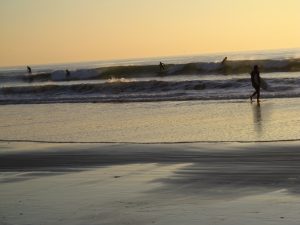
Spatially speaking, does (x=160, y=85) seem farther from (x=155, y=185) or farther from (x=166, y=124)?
(x=155, y=185)

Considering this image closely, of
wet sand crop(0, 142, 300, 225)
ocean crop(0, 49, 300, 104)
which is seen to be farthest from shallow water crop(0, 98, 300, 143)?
ocean crop(0, 49, 300, 104)

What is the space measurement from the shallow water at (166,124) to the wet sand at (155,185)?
1.86 m

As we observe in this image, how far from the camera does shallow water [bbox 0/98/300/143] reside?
13203 millimetres

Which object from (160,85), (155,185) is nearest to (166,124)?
(155,185)

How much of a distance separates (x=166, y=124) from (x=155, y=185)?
28.3 feet

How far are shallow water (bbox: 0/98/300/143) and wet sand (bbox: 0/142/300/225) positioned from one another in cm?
186

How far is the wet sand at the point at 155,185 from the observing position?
591cm

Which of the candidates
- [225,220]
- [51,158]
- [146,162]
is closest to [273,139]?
[146,162]

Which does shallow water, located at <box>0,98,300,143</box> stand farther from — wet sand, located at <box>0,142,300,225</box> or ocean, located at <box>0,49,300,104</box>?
ocean, located at <box>0,49,300,104</box>

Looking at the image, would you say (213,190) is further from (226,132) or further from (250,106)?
(250,106)

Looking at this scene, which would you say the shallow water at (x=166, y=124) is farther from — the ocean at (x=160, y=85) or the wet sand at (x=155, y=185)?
the ocean at (x=160, y=85)

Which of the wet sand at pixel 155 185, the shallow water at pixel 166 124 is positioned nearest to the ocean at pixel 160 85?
the shallow water at pixel 166 124

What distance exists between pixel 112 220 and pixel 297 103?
15807 millimetres

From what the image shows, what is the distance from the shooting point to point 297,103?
20609 millimetres
